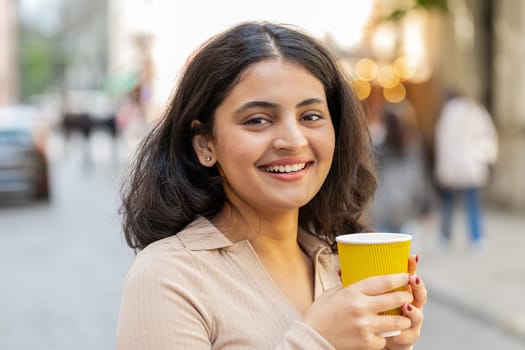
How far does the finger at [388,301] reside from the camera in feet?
5.23

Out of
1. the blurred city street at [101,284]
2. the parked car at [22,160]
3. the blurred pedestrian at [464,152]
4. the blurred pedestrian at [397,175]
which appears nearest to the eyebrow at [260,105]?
the blurred city street at [101,284]

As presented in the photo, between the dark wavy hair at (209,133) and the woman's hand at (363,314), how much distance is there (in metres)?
0.41

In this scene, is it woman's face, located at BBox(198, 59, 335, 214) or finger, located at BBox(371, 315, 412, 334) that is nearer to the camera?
finger, located at BBox(371, 315, 412, 334)

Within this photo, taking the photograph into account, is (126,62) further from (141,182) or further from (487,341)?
(141,182)

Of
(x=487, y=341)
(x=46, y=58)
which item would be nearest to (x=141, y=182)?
(x=487, y=341)

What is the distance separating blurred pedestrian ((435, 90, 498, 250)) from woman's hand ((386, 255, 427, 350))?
8584mm

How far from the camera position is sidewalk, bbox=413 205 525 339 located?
738 centimetres

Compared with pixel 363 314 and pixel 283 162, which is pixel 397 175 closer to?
pixel 283 162

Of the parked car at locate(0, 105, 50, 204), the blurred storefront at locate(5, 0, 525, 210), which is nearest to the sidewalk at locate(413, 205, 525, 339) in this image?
the blurred storefront at locate(5, 0, 525, 210)

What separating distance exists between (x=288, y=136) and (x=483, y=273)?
759cm

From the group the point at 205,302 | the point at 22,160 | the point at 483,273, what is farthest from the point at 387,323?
the point at 22,160

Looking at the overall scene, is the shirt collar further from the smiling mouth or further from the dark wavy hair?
the smiling mouth

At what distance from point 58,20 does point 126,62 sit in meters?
19.7

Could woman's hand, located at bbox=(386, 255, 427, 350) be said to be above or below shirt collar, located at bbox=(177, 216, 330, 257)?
below
